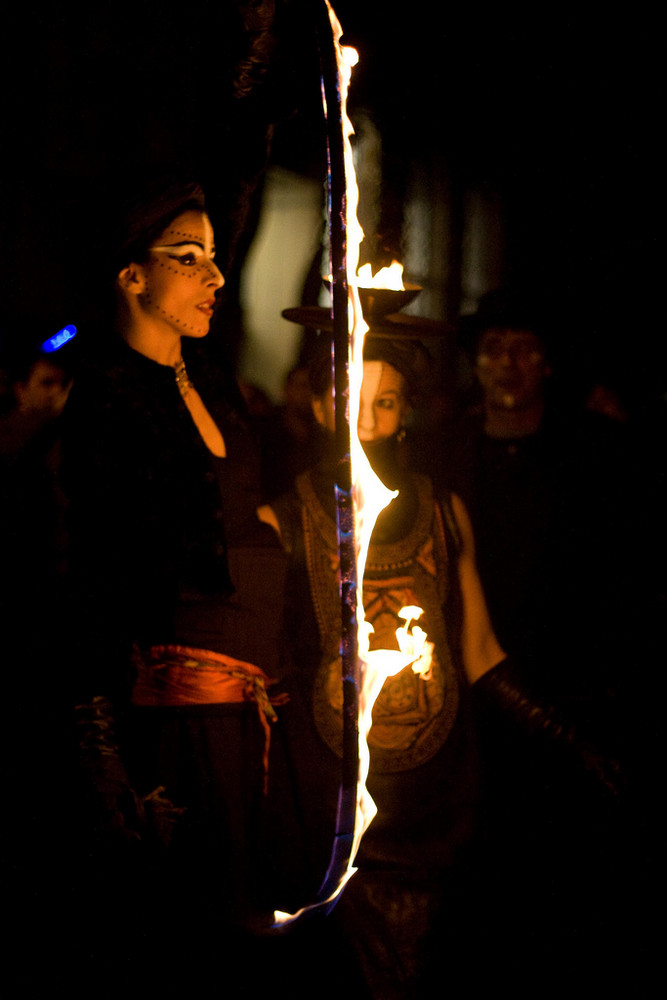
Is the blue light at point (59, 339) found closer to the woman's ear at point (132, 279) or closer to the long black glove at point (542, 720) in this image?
the woman's ear at point (132, 279)

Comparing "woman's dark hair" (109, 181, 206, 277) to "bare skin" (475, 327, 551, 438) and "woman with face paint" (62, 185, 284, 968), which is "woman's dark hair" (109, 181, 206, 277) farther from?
"bare skin" (475, 327, 551, 438)

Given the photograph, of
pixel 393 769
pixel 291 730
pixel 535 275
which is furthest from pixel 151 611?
pixel 535 275

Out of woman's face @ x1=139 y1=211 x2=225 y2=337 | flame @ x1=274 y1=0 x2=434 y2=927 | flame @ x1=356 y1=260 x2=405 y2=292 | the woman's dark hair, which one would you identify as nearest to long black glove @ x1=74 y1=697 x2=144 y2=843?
flame @ x1=274 y1=0 x2=434 y2=927

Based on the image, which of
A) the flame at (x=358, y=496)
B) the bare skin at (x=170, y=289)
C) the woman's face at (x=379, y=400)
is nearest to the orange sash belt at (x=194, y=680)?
the flame at (x=358, y=496)

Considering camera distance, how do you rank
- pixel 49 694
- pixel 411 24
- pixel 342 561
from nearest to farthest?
pixel 342 561 < pixel 49 694 < pixel 411 24

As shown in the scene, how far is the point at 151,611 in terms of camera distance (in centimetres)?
218

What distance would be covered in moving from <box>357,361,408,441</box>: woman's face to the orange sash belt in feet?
2.48

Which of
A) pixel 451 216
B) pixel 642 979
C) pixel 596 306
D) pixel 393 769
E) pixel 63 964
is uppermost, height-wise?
pixel 451 216

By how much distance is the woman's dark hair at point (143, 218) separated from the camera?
2.23 meters

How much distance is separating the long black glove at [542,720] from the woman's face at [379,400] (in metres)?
0.79

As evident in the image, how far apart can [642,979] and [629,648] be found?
99 centimetres

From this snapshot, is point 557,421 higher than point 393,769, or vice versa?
point 557,421

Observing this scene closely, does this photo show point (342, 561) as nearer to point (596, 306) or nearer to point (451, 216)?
point (596, 306)

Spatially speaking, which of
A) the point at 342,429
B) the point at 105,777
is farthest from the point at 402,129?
the point at 105,777
